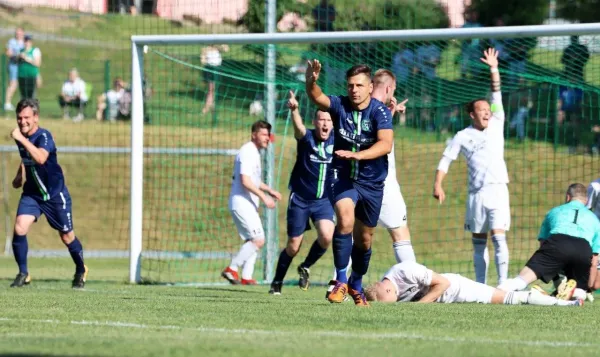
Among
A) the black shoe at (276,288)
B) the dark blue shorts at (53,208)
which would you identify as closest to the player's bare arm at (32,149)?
the dark blue shorts at (53,208)

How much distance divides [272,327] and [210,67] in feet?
30.8

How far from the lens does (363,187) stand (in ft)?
30.2

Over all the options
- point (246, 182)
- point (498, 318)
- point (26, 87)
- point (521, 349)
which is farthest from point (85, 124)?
point (521, 349)

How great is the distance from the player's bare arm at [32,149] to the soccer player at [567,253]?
5066 mm

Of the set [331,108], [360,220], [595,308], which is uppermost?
[331,108]

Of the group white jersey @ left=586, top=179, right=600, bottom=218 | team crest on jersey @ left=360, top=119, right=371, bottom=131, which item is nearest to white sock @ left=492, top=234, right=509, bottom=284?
white jersey @ left=586, top=179, right=600, bottom=218

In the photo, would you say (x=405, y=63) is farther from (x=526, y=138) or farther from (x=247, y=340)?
(x=247, y=340)

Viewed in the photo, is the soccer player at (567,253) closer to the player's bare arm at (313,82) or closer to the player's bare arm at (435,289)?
the player's bare arm at (435,289)

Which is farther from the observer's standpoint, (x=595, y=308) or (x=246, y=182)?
(x=246, y=182)

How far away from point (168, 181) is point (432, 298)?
1217 centimetres

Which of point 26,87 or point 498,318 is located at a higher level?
point 26,87

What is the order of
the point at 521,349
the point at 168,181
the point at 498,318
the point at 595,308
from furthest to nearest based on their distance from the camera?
1. the point at 168,181
2. the point at 595,308
3. the point at 498,318
4. the point at 521,349

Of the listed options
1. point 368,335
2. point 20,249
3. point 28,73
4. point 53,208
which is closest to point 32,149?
point 53,208

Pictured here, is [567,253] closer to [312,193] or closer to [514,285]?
[514,285]
